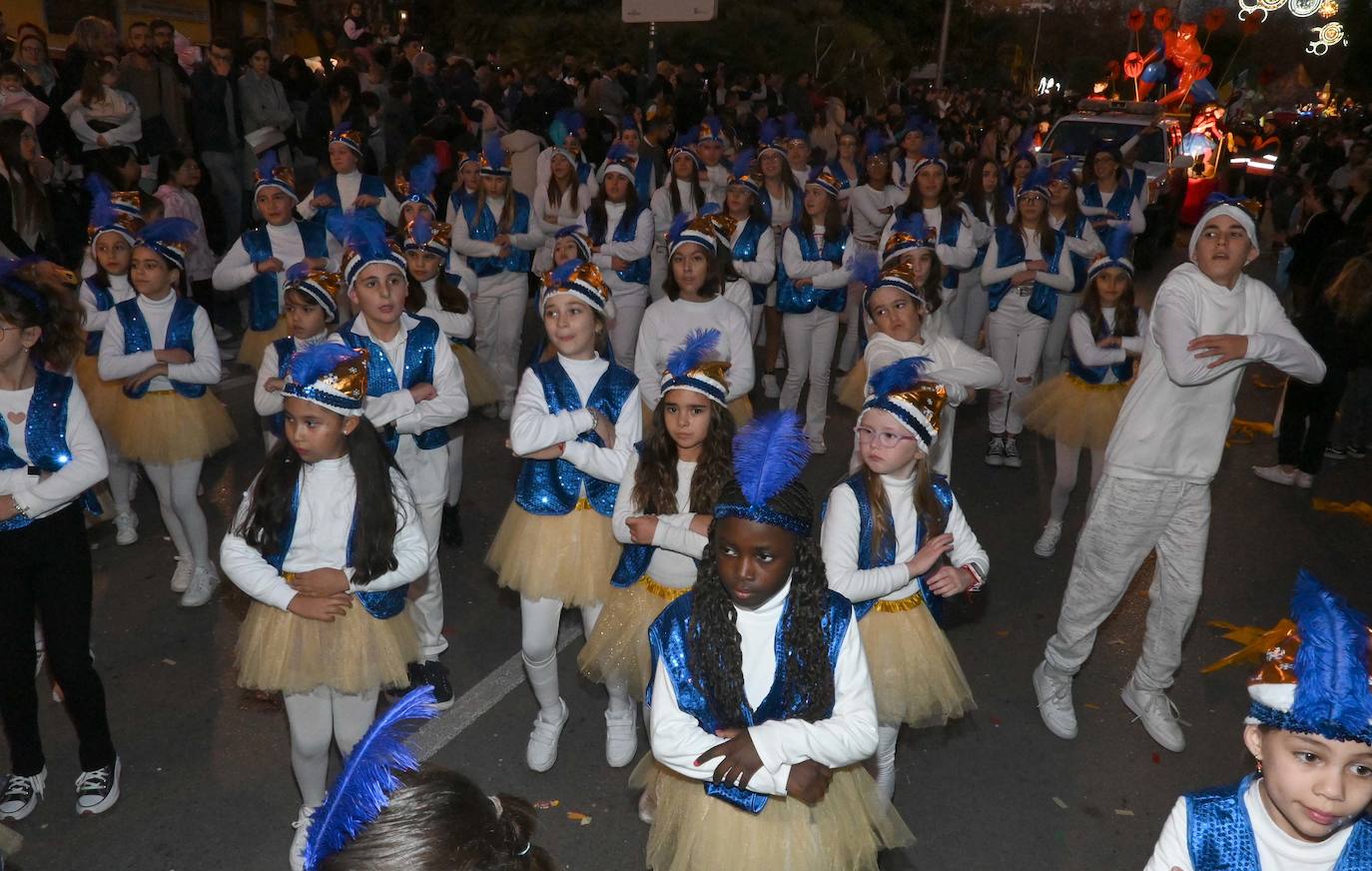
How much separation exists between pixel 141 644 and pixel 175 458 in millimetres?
969

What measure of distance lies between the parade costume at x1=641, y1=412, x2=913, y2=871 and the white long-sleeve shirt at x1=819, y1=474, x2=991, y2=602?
61 centimetres

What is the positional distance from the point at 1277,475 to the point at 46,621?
8535 mm

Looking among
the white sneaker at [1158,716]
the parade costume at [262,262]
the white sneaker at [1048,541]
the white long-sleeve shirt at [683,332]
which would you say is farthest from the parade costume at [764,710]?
the parade costume at [262,262]

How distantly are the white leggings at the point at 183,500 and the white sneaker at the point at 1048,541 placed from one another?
16.6ft

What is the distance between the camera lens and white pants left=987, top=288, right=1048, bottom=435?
8.41m

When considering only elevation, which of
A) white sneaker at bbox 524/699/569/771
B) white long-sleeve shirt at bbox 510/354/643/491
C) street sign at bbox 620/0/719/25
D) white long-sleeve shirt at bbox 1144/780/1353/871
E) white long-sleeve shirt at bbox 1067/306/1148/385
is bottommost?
white sneaker at bbox 524/699/569/771

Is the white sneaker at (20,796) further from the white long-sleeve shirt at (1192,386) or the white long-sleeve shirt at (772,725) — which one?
the white long-sleeve shirt at (1192,386)

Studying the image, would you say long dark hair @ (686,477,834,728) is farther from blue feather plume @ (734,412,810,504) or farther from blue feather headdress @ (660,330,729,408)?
blue feather headdress @ (660,330,729,408)

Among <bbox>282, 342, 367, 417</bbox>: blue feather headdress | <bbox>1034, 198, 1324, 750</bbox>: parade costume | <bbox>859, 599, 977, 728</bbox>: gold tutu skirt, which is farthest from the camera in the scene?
<bbox>1034, 198, 1324, 750</bbox>: parade costume

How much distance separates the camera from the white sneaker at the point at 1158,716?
505 centimetres

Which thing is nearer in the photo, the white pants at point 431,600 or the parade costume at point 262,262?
the white pants at point 431,600

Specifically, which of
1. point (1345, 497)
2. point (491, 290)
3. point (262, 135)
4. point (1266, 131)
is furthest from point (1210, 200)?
point (1266, 131)

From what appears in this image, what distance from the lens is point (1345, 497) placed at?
28.2ft

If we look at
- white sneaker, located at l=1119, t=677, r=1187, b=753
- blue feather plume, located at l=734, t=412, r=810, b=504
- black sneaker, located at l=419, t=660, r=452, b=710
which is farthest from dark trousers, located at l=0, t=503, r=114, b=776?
white sneaker, located at l=1119, t=677, r=1187, b=753
